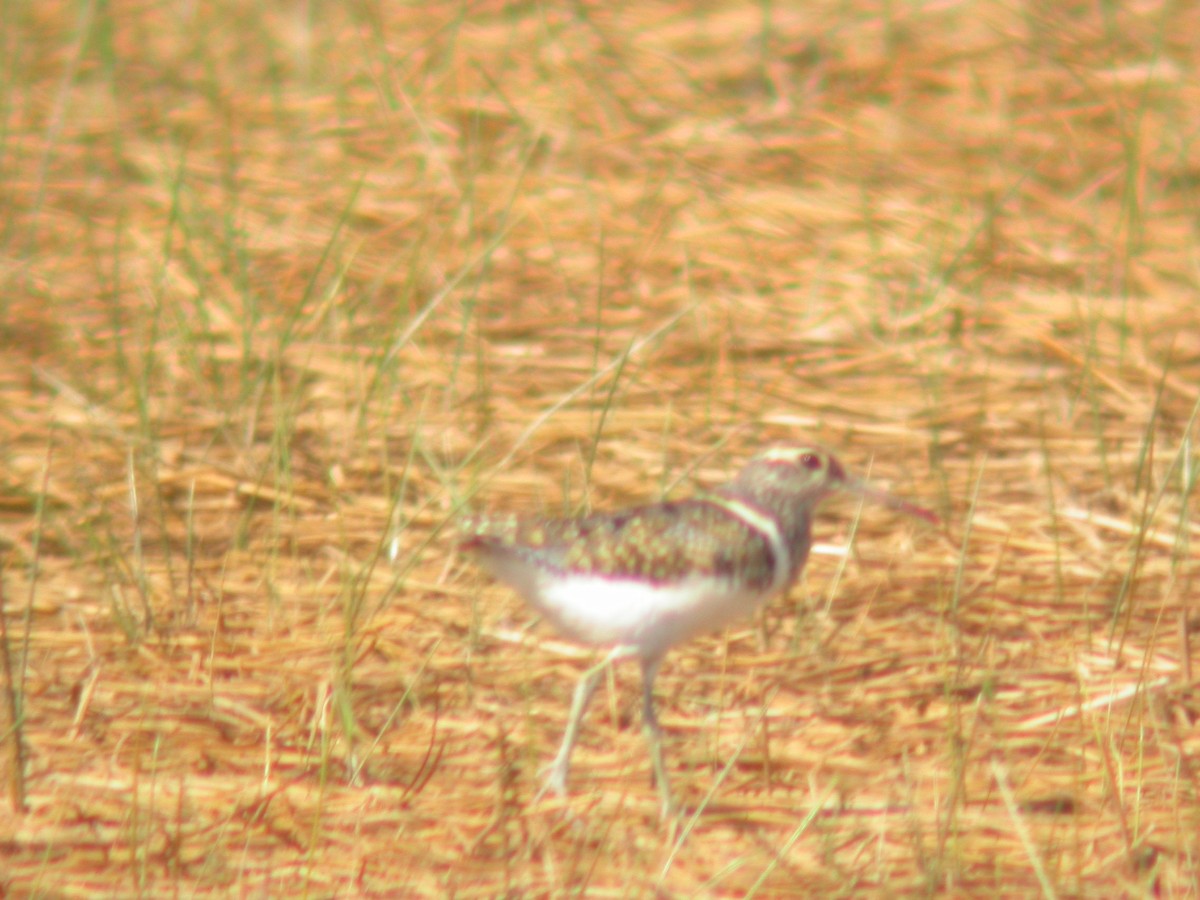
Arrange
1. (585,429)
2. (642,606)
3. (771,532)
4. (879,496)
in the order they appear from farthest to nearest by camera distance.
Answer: (585,429) < (879,496) < (771,532) < (642,606)

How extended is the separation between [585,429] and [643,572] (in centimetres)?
152

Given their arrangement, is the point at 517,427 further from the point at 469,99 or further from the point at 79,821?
the point at 469,99

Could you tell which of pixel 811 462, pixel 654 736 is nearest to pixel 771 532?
pixel 811 462

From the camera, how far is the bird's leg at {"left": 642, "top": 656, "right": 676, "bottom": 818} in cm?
283

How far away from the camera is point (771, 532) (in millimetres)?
3010

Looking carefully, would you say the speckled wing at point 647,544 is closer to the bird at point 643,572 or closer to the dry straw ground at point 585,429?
the bird at point 643,572

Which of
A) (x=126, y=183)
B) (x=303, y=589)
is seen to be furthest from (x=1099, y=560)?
(x=126, y=183)

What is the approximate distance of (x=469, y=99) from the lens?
6152mm

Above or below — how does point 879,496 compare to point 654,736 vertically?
above

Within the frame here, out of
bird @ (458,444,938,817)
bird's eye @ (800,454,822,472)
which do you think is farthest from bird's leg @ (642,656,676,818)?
bird's eye @ (800,454,822,472)

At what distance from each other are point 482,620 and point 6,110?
2887mm

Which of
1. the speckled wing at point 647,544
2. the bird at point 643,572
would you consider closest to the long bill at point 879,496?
the bird at point 643,572

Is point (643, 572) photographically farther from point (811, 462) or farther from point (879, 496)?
point (879, 496)

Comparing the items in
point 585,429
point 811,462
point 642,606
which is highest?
point 811,462
